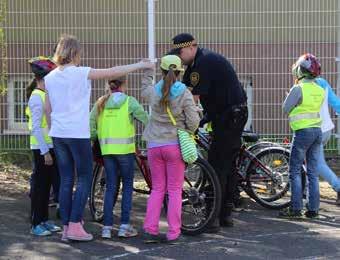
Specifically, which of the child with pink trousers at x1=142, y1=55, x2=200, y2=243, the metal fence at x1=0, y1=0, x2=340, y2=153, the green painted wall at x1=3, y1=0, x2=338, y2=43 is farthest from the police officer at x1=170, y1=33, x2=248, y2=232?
the green painted wall at x1=3, y1=0, x2=338, y2=43

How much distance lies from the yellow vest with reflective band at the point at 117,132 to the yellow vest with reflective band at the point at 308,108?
187 centimetres

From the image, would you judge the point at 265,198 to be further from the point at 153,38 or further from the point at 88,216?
the point at 153,38

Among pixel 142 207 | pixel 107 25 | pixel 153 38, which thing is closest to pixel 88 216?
pixel 142 207

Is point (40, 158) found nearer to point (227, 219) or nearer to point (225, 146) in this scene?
point (225, 146)

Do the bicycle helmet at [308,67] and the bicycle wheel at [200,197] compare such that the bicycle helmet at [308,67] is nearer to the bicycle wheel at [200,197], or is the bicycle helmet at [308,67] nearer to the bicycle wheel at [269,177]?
the bicycle wheel at [269,177]

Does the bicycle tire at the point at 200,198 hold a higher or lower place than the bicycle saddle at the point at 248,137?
lower

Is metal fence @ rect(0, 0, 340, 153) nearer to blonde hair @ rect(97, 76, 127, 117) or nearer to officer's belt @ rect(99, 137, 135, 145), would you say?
blonde hair @ rect(97, 76, 127, 117)

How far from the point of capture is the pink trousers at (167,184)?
246 inches

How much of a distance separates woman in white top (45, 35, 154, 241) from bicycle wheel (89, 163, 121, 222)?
82 cm

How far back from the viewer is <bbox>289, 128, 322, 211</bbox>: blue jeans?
23.8 feet

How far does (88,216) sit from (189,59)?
6.89ft

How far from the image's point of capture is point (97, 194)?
283 inches

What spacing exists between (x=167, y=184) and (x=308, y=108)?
6.22 feet

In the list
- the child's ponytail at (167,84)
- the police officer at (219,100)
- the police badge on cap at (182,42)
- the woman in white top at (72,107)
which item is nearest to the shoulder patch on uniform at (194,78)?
the police officer at (219,100)
